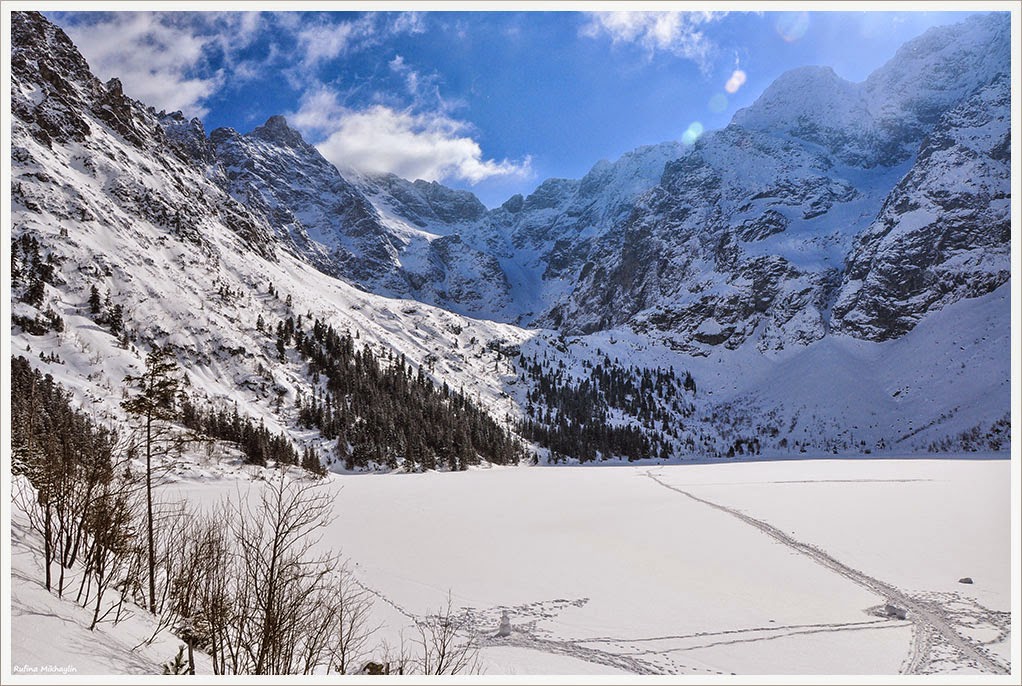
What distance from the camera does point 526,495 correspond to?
44.2 meters

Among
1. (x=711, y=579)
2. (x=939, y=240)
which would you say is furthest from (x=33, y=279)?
(x=939, y=240)

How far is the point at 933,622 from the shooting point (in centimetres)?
1437

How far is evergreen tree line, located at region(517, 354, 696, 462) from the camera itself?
119 meters

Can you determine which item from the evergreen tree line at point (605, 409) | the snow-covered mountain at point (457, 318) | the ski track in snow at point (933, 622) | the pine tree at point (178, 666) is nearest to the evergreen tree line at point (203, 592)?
the pine tree at point (178, 666)

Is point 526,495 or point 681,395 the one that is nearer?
point 526,495

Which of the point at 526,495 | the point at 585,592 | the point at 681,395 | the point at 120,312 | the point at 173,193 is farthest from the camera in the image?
the point at 681,395

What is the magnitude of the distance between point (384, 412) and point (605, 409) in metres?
74.9

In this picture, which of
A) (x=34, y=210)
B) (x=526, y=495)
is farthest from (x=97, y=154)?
(x=526, y=495)

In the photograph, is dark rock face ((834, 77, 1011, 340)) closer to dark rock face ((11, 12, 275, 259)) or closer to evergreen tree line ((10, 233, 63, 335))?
dark rock face ((11, 12, 275, 259))

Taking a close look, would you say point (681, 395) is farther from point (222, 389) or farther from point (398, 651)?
point (398, 651)

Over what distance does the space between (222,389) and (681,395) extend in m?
142

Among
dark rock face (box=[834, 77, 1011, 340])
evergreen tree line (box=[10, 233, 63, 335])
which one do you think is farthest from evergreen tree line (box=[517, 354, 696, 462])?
evergreen tree line (box=[10, 233, 63, 335])

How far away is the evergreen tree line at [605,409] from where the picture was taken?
119438 mm

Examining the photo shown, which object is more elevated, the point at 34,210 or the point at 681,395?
the point at 34,210
